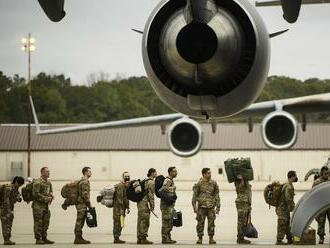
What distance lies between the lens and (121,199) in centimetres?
1212

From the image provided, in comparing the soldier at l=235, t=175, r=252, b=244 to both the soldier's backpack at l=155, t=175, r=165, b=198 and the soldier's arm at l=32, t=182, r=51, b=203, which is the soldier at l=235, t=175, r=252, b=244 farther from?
the soldier's arm at l=32, t=182, r=51, b=203

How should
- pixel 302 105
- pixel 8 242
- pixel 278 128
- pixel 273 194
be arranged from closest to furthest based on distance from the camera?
pixel 278 128
pixel 8 242
pixel 273 194
pixel 302 105

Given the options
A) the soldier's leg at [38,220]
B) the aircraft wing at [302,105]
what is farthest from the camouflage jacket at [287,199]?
the soldier's leg at [38,220]

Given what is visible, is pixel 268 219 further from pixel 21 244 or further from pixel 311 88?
pixel 311 88

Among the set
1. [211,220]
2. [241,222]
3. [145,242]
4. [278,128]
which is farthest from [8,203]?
[278,128]

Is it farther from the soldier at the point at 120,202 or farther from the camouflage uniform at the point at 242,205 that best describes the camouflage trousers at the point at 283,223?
the soldier at the point at 120,202

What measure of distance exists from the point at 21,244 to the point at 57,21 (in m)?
8.22

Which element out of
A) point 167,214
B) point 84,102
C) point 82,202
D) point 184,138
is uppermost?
point 84,102

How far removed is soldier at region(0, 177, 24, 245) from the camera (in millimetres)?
11469

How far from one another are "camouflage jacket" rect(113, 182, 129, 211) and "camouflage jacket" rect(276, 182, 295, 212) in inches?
106

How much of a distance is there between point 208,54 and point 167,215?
8.30 metres

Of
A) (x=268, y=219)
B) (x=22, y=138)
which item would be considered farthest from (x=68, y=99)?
(x=268, y=219)

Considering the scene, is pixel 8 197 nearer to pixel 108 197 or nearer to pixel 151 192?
pixel 108 197

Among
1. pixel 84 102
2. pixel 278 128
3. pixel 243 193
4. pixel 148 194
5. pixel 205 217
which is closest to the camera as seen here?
pixel 278 128
